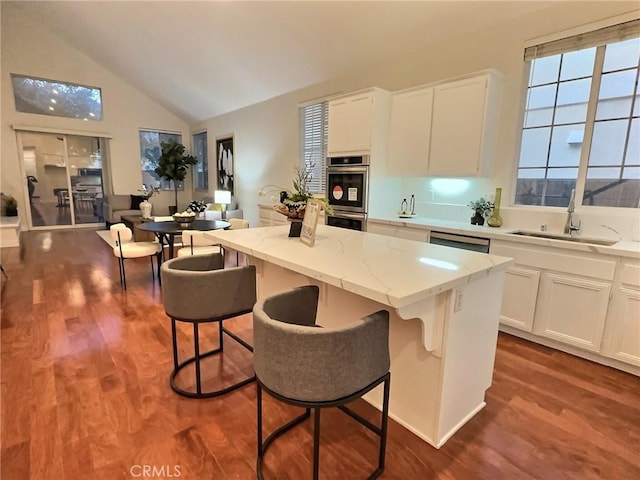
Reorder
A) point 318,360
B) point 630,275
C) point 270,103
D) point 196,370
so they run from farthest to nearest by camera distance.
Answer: point 270,103 < point 630,275 < point 196,370 < point 318,360

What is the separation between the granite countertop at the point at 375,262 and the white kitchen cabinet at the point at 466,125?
62.1 inches

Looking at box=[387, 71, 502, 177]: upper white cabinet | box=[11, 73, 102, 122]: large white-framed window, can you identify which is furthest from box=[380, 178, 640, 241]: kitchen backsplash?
box=[11, 73, 102, 122]: large white-framed window

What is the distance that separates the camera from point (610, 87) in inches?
109

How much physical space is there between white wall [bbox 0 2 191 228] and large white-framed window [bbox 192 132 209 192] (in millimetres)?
472

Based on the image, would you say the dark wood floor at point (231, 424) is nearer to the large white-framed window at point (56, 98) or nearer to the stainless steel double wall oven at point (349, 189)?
the stainless steel double wall oven at point (349, 189)

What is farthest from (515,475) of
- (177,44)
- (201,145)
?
(201,145)

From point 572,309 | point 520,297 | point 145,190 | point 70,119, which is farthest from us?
point 145,190

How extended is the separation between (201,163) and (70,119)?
3.03 meters

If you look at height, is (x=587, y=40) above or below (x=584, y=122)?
above

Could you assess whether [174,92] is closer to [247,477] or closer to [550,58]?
[550,58]

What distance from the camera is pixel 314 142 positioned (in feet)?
17.8

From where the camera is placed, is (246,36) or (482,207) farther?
(246,36)
